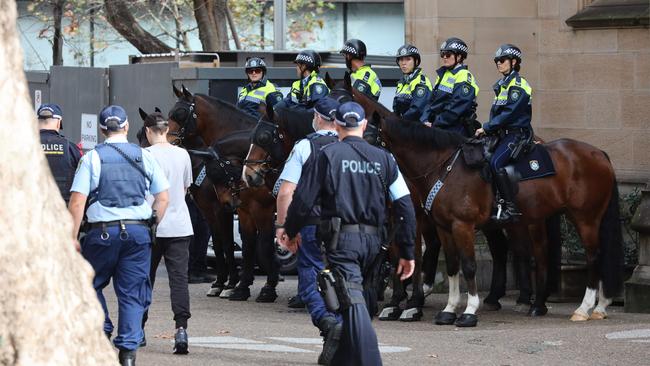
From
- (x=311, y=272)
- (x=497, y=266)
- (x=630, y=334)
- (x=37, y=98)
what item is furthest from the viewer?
(x=37, y=98)

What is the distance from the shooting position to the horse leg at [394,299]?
1459 centimetres

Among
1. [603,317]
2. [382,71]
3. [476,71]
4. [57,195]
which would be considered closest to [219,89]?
[382,71]

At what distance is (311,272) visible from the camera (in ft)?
35.0

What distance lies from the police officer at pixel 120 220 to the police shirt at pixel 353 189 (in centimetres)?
110

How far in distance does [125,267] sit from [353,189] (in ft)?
5.53

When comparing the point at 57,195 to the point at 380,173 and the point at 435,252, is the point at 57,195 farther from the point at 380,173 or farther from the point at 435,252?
the point at 435,252

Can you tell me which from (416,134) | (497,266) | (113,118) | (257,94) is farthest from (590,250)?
(113,118)

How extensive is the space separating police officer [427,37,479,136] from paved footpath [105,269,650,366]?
6.77 feet

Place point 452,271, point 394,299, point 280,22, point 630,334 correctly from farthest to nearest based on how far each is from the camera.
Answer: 1. point 280,22
2. point 394,299
3. point 452,271
4. point 630,334

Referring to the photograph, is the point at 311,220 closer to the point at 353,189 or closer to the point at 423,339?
the point at 353,189

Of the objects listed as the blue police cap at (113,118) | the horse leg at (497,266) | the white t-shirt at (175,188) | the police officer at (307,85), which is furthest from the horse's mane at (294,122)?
the blue police cap at (113,118)

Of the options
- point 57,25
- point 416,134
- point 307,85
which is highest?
point 57,25

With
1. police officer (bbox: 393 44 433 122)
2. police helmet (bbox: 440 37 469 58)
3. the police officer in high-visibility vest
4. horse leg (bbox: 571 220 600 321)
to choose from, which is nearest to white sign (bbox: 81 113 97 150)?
the police officer in high-visibility vest

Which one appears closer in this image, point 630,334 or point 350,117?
Answer: point 350,117
